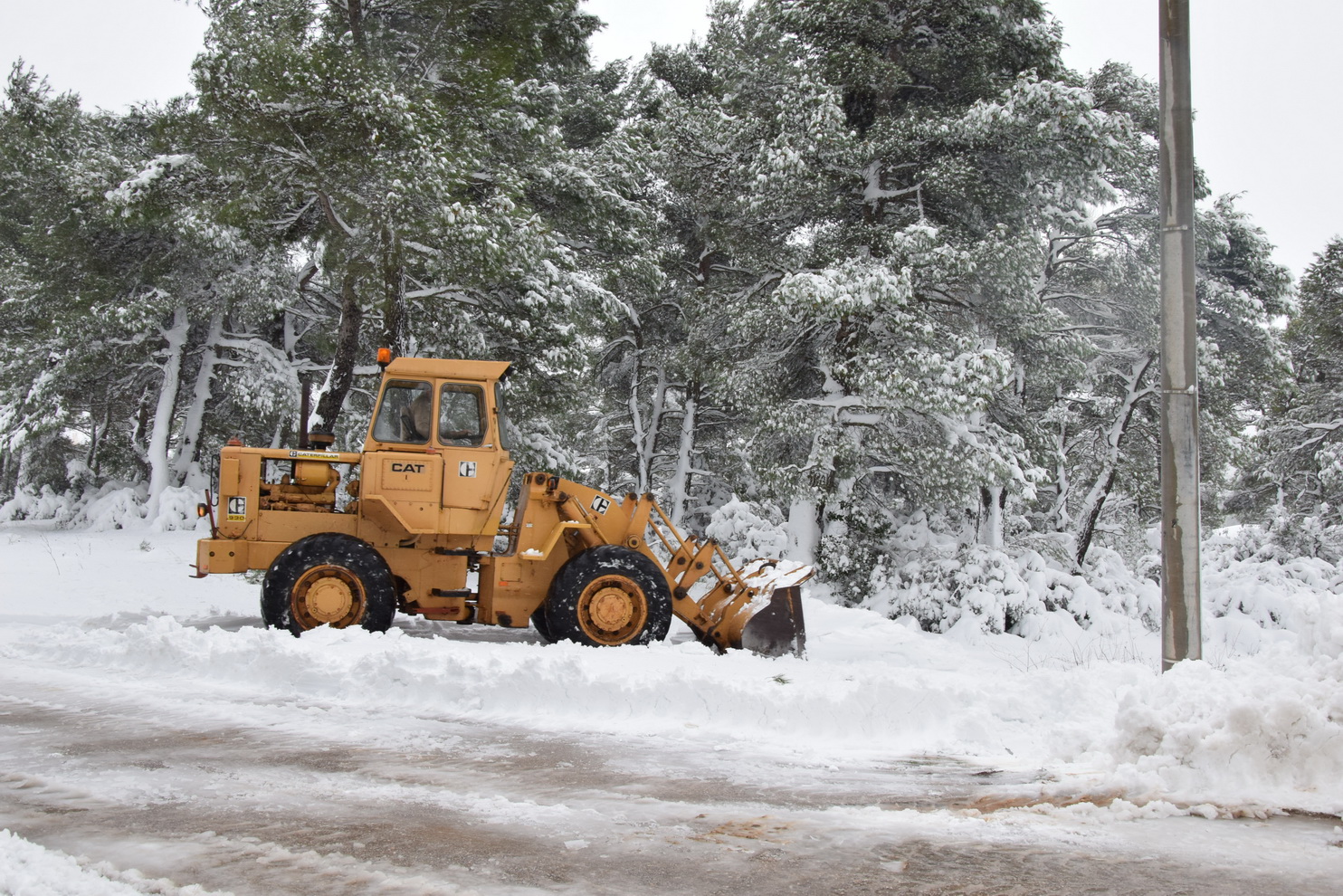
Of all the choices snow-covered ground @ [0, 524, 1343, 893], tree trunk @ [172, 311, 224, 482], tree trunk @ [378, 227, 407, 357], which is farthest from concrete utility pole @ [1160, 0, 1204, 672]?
tree trunk @ [172, 311, 224, 482]

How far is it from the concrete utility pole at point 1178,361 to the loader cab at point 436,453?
574 cm

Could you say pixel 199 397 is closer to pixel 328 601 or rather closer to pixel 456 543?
pixel 456 543

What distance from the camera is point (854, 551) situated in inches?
637

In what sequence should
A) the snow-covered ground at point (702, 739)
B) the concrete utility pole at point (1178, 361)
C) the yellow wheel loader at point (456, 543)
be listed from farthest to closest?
the yellow wheel loader at point (456, 543) → the concrete utility pole at point (1178, 361) → the snow-covered ground at point (702, 739)

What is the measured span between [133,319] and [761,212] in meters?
13.5

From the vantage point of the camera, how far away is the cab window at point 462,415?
972 centimetres

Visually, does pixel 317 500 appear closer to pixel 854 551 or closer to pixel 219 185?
pixel 219 185

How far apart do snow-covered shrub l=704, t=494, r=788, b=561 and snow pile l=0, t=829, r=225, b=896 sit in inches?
557

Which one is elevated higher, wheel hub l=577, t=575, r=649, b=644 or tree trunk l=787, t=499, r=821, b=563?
tree trunk l=787, t=499, r=821, b=563

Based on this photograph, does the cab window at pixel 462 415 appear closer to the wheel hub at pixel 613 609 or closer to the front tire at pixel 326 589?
the front tire at pixel 326 589

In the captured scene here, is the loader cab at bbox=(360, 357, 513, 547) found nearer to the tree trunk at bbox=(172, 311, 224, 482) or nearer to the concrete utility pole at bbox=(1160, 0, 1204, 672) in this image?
the concrete utility pole at bbox=(1160, 0, 1204, 672)

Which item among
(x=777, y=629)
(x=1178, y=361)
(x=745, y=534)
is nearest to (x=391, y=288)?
(x=745, y=534)

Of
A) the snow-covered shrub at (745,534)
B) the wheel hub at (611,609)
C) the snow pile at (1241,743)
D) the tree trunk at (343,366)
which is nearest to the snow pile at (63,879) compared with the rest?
the snow pile at (1241,743)

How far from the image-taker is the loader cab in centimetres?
952
